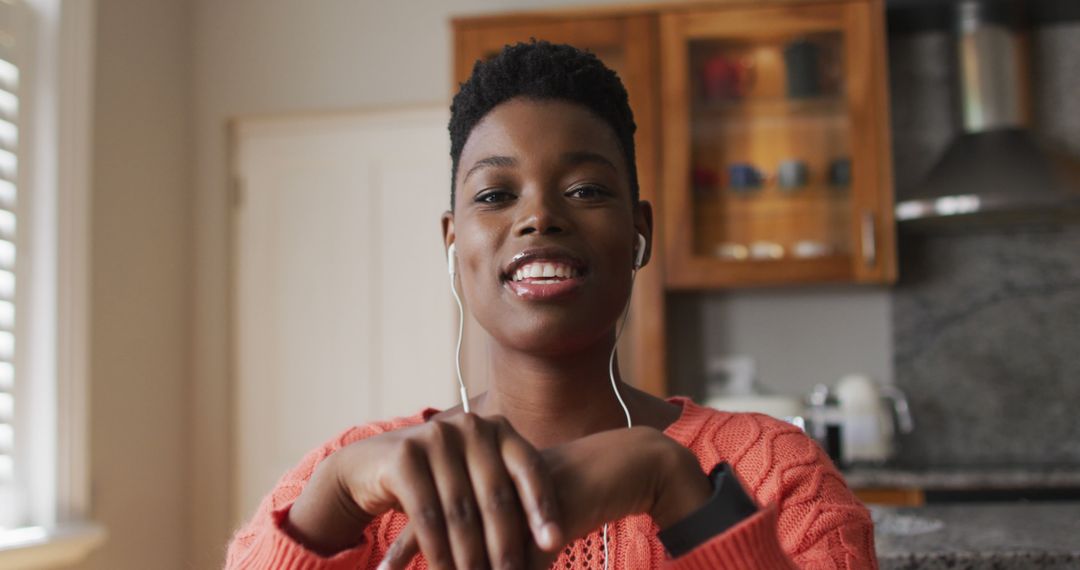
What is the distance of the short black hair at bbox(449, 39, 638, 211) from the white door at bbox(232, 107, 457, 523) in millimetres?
2354

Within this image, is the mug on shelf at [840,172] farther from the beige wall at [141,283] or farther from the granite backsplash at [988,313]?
the beige wall at [141,283]

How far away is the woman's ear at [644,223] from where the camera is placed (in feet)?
3.64

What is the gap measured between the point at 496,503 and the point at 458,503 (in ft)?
0.09

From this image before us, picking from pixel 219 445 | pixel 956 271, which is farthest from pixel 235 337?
pixel 956 271

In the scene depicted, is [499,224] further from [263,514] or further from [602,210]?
[263,514]

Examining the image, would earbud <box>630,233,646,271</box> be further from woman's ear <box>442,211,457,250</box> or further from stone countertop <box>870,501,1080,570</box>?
stone countertop <box>870,501,1080,570</box>

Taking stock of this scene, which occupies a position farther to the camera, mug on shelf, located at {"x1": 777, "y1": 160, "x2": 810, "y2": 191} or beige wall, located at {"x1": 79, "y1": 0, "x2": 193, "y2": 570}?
mug on shelf, located at {"x1": 777, "y1": 160, "x2": 810, "y2": 191}

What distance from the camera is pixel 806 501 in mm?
986

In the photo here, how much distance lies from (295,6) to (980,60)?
2228mm

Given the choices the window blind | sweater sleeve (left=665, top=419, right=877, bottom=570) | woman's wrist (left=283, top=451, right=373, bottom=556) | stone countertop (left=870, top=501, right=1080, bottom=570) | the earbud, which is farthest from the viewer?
the window blind

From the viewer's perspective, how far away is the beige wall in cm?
304

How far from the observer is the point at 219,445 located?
352 cm

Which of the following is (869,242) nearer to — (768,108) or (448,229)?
(768,108)

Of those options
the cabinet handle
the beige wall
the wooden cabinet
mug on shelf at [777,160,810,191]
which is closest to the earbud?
the wooden cabinet
